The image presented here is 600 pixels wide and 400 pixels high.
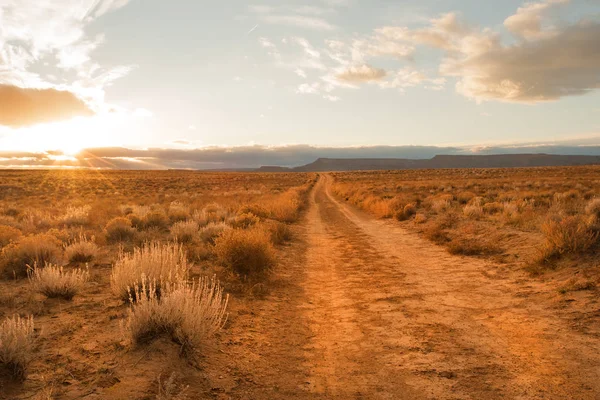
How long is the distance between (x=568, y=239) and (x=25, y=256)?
1155 cm

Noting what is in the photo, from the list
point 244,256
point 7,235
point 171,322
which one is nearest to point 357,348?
point 171,322

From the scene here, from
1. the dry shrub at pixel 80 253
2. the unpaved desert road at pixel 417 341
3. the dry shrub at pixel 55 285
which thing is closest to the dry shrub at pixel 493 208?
the unpaved desert road at pixel 417 341

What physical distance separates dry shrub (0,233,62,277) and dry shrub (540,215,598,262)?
10900 mm

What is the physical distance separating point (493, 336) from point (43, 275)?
276 inches

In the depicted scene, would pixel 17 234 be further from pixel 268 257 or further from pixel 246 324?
pixel 246 324

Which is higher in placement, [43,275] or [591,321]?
[43,275]

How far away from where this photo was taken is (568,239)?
7.59 meters

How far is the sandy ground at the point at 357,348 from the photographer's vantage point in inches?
143

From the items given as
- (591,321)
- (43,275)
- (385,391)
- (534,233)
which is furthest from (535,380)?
(534,233)

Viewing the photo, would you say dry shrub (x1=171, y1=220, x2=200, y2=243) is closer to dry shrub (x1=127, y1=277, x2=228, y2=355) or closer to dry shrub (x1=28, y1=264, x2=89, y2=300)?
dry shrub (x1=28, y1=264, x2=89, y2=300)

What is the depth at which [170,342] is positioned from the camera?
4.22 m

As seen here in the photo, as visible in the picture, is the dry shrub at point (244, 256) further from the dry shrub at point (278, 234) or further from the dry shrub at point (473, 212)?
the dry shrub at point (473, 212)

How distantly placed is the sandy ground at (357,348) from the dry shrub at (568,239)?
2.74 feet

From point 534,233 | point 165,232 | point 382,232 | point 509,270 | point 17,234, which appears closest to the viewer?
point 509,270
